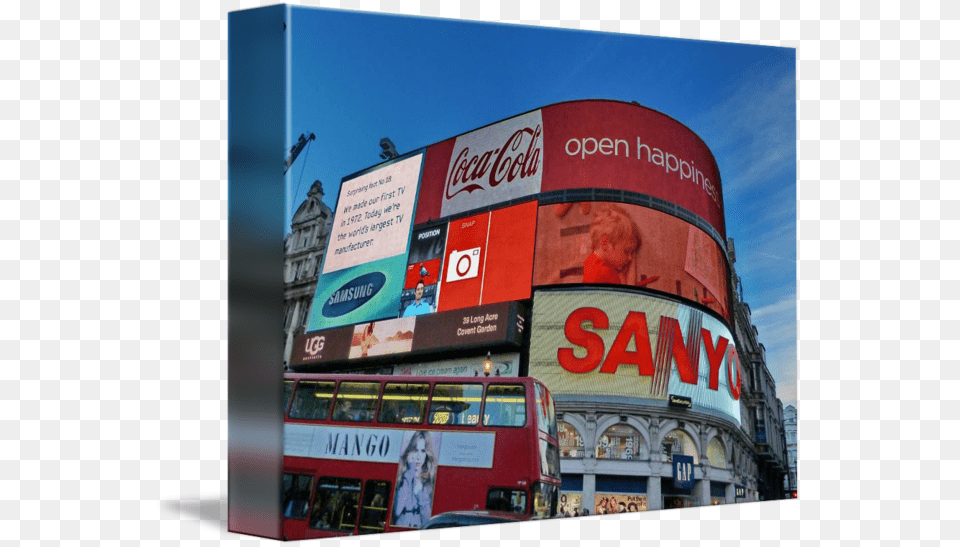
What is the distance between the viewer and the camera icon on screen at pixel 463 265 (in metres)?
11.5

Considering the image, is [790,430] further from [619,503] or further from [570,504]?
[570,504]

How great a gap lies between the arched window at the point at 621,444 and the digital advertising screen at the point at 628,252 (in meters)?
1.54

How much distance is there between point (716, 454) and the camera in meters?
13.1

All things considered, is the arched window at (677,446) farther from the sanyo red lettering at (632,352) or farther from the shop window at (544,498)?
the shop window at (544,498)

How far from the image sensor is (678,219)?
12914mm

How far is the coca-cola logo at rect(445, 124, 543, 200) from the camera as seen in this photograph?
38.5ft

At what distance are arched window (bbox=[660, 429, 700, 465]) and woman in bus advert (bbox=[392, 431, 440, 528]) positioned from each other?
302 centimetres

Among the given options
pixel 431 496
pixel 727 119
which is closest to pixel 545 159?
pixel 727 119

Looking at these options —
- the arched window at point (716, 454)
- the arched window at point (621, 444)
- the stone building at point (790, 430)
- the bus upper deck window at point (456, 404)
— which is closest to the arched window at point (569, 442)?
the arched window at point (621, 444)

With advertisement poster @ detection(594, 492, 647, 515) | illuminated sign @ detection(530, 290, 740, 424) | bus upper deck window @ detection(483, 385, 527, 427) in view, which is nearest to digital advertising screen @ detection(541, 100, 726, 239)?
illuminated sign @ detection(530, 290, 740, 424)

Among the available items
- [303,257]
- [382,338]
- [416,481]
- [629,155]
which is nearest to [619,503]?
[416,481]

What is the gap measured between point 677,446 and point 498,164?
3626mm

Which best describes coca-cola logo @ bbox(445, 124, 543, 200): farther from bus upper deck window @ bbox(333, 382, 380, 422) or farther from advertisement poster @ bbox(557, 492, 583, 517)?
advertisement poster @ bbox(557, 492, 583, 517)

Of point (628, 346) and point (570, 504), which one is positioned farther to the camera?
point (628, 346)
